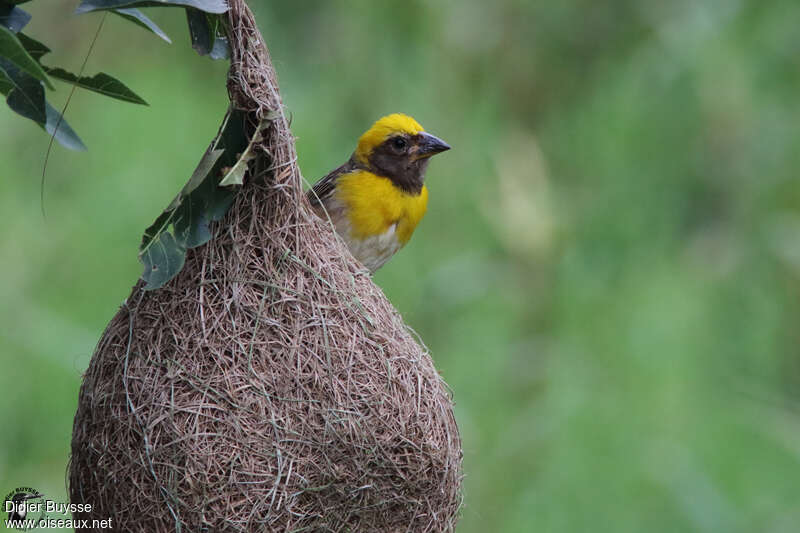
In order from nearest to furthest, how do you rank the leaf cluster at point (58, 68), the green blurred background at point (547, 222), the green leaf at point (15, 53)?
the green leaf at point (15, 53), the leaf cluster at point (58, 68), the green blurred background at point (547, 222)

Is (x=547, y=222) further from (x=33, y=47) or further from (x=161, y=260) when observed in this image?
(x=33, y=47)

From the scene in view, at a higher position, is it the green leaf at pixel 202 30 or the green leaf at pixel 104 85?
the green leaf at pixel 202 30

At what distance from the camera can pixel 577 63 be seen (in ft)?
18.6

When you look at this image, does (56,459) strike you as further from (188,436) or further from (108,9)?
(108,9)

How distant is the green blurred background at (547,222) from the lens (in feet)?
17.2

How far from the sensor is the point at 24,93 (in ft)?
7.44

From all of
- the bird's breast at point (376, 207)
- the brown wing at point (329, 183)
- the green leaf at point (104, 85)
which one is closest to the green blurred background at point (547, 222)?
the brown wing at point (329, 183)

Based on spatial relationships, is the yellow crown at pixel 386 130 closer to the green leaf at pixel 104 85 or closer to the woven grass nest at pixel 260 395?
the woven grass nest at pixel 260 395

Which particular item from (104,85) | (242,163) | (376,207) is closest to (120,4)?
(104,85)

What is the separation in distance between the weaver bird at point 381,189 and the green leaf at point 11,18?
181 cm

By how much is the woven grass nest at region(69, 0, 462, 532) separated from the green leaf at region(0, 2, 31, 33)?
52cm

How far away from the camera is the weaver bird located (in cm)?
417

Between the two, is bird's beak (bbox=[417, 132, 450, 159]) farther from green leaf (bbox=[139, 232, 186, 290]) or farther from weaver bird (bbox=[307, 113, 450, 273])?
Result: green leaf (bbox=[139, 232, 186, 290])

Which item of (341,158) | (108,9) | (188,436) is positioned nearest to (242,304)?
(188,436)
